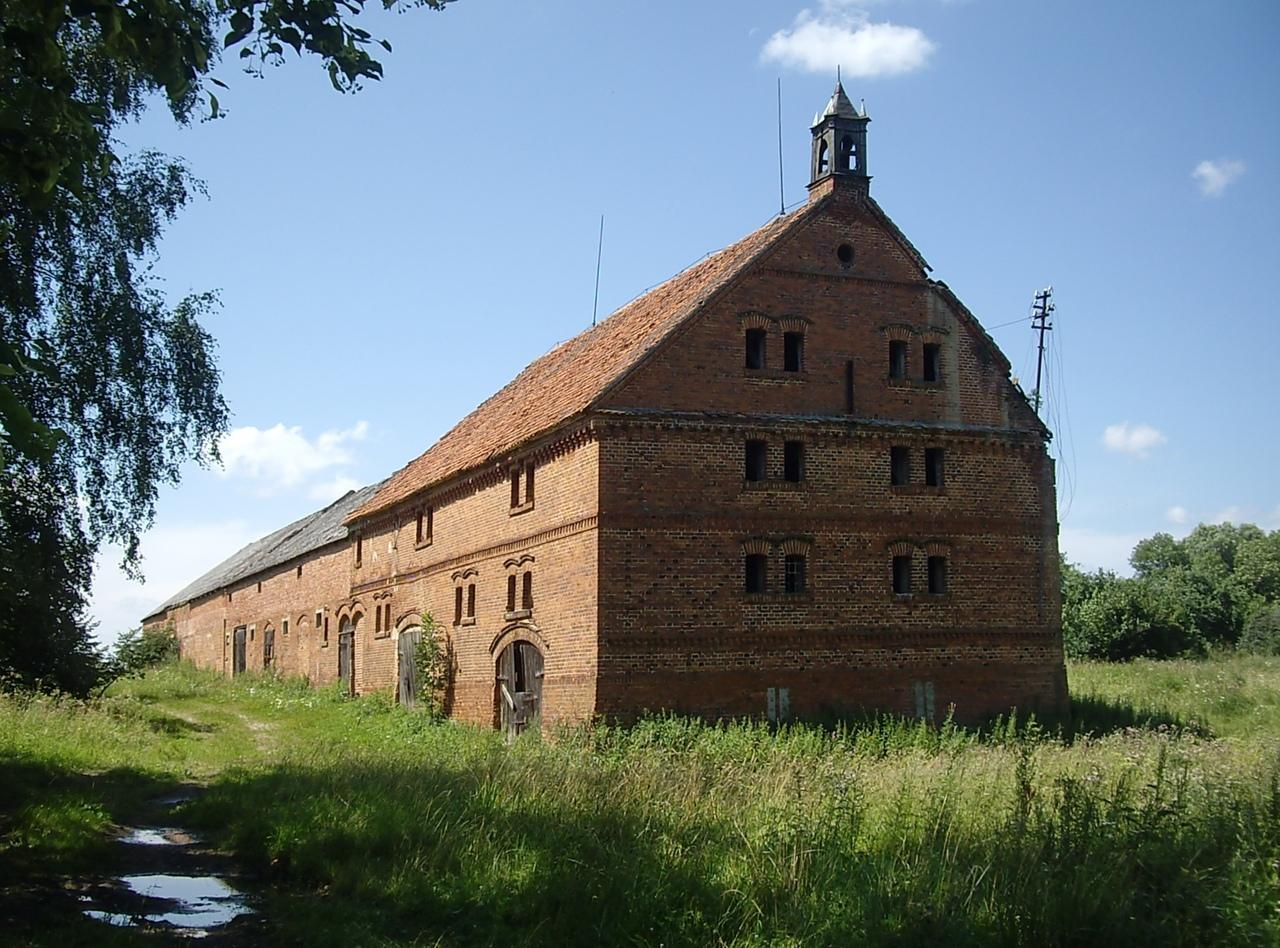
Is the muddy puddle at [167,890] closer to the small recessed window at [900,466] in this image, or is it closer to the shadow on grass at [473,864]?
the shadow on grass at [473,864]

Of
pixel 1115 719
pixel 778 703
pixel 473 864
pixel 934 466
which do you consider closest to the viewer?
pixel 473 864

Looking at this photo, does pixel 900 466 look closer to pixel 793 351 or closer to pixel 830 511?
pixel 830 511

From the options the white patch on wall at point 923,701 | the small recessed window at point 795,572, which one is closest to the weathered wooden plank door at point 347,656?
the small recessed window at point 795,572

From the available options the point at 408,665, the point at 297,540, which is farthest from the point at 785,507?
the point at 297,540

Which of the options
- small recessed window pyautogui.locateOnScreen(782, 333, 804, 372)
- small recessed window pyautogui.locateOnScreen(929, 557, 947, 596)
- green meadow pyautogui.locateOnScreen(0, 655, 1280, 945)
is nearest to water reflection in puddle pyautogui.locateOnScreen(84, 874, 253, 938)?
green meadow pyautogui.locateOnScreen(0, 655, 1280, 945)

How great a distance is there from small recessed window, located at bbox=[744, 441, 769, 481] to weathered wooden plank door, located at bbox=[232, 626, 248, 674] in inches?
1415

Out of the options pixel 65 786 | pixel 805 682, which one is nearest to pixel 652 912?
pixel 65 786

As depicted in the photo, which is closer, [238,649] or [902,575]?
[902,575]

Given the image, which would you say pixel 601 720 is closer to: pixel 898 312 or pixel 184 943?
pixel 898 312

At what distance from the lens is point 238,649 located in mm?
53500

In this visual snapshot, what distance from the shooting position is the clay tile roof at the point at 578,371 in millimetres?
22719

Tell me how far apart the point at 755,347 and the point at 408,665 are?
1305 centimetres

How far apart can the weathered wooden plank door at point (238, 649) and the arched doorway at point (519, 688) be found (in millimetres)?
30942

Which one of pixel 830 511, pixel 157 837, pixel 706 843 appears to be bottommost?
pixel 157 837
